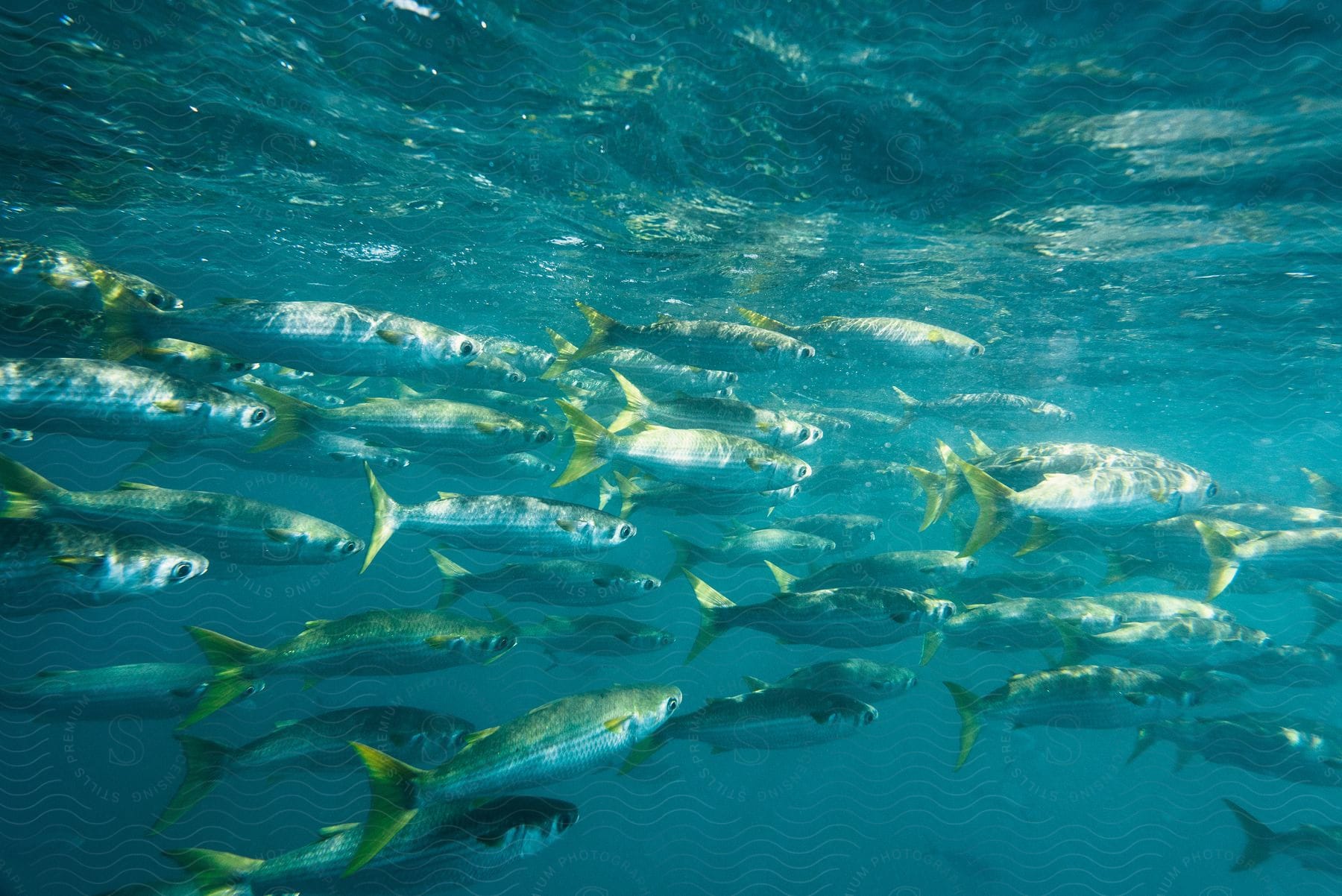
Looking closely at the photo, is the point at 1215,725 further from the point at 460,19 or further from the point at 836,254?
the point at 460,19

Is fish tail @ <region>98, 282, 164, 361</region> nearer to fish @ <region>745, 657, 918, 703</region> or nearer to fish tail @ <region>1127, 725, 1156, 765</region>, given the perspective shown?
fish @ <region>745, 657, 918, 703</region>

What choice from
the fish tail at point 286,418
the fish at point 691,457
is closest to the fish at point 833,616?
the fish at point 691,457

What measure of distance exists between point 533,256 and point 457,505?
11.2 metres

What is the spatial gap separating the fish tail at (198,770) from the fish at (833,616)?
450 cm

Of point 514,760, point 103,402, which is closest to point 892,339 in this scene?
point 514,760

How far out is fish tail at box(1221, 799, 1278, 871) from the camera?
8133 millimetres

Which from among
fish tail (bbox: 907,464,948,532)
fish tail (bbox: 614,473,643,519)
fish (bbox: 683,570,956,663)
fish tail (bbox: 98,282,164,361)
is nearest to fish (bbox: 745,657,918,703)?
fish (bbox: 683,570,956,663)

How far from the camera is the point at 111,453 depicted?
46625 mm

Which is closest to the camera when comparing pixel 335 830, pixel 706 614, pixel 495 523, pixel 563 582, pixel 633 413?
pixel 335 830

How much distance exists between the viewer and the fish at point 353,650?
498cm

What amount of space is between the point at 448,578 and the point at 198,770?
2.82 metres

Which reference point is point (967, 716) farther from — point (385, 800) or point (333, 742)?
point (333, 742)

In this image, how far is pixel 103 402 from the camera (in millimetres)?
5059

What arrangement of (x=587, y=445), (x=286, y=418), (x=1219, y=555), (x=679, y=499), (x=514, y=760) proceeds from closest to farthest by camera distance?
(x=514, y=760) → (x=286, y=418) → (x=587, y=445) → (x=1219, y=555) → (x=679, y=499)
